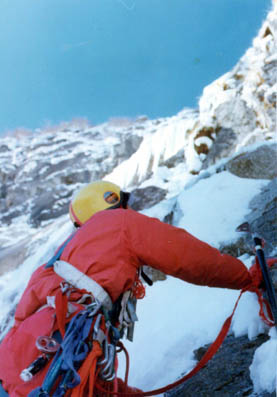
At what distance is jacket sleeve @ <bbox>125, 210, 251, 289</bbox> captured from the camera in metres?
1.33

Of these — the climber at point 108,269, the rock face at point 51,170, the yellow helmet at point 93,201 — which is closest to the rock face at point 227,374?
the climber at point 108,269

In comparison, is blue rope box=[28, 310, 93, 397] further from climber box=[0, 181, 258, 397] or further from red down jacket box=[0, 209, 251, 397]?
red down jacket box=[0, 209, 251, 397]

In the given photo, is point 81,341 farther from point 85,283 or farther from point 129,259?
point 129,259

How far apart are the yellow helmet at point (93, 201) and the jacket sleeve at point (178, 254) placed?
1.78 feet

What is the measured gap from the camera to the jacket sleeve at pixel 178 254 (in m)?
1.33

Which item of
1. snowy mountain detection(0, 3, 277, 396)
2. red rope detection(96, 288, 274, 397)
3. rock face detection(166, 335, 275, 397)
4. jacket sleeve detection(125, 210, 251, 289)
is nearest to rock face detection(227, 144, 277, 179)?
snowy mountain detection(0, 3, 277, 396)

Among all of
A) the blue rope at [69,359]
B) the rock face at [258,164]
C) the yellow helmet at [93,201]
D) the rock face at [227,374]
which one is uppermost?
the rock face at [258,164]

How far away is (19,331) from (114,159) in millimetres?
29390

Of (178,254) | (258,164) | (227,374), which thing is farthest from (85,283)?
(258,164)

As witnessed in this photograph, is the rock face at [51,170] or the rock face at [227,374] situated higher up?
the rock face at [51,170]

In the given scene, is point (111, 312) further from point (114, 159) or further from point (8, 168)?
point (8, 168)

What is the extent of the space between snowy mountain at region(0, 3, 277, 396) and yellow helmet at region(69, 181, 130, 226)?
3.67 feet

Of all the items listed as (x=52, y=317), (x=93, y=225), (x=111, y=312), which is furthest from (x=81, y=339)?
(x=93, y=225)

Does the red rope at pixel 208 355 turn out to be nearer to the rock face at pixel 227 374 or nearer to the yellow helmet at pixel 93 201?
the rock face at pixel 227 374
